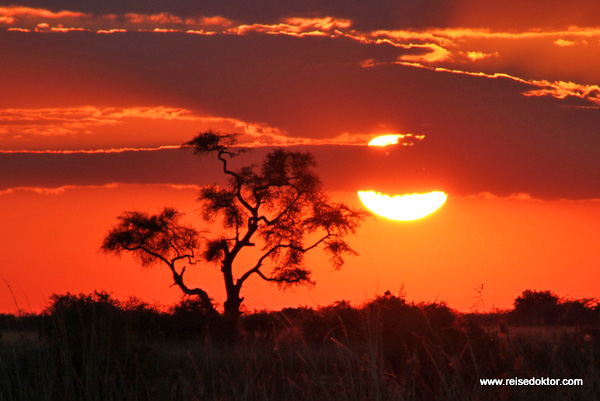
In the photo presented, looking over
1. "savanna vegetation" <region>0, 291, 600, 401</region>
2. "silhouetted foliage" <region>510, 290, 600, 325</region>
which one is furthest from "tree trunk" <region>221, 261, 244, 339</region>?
"silhouetted foliage" <region>510, 290, 600, 325</region>

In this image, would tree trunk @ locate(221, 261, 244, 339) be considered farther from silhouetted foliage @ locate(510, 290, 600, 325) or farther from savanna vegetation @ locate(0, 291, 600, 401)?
silhouetted foliage @ locate(510, 290, 600, 325)

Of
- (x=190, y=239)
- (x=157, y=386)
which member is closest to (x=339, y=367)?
(x=157, y=386)

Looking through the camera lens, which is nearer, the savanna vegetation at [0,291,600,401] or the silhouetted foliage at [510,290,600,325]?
the savanna vegetation at [0,291,600,401]

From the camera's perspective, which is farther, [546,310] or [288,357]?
[546,310]

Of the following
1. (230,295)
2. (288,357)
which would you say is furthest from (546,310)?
(288,357)

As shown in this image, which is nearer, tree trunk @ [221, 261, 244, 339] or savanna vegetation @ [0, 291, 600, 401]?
savanna vegetation @ [0, 291, 600, 401]

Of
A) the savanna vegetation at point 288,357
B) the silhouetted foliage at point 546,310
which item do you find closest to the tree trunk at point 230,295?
the savanna vegetation at point 288,357

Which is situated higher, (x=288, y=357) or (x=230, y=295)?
(x=230, y=295)

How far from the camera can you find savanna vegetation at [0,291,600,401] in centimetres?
1030

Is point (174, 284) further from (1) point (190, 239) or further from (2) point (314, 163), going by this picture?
(2) point (314, 163)

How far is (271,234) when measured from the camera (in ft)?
120

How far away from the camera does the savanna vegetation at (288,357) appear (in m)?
Answer: 10.3

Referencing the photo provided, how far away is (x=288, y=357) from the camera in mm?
18109

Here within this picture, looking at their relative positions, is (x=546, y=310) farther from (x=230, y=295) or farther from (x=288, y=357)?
(x=288, y=357)
